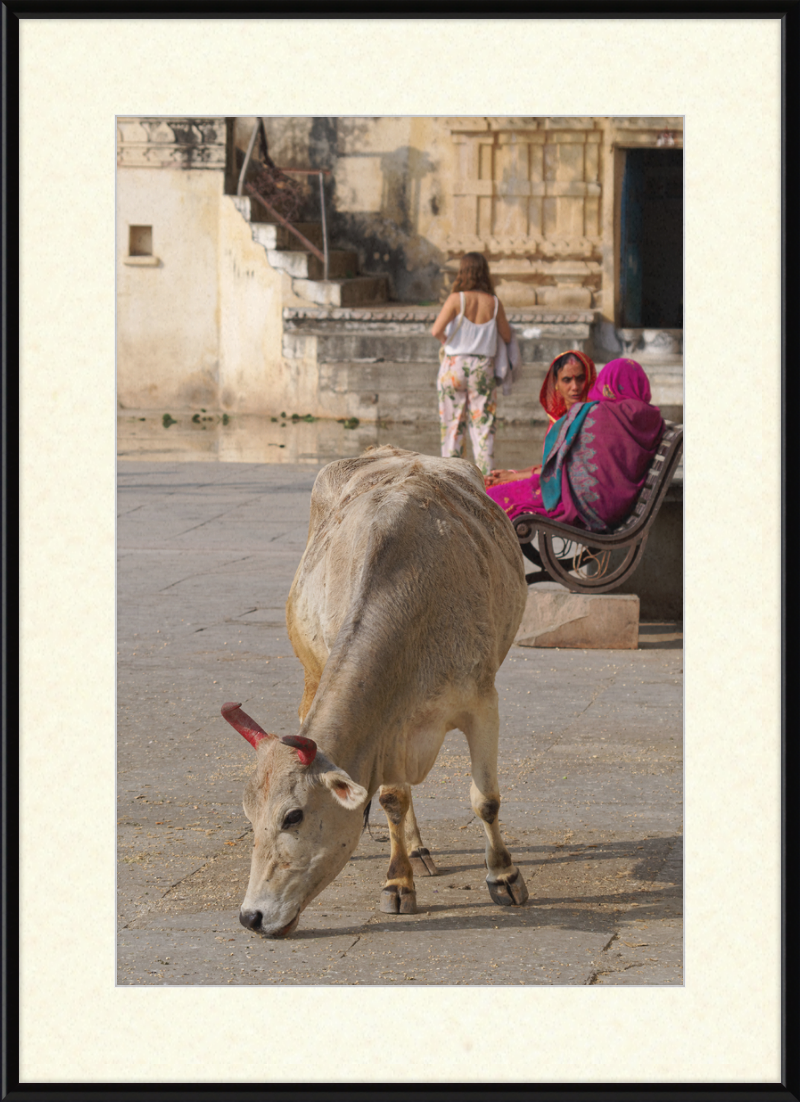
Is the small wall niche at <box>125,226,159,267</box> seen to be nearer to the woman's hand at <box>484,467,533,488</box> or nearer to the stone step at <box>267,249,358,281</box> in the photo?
the stone step at <box>267,249,358,281</box>

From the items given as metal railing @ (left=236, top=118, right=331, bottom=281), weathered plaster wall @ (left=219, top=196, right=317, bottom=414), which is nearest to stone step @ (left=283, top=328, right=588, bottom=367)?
weathered plaster wall @ (left=219, top=196, right=317, bottom=414)

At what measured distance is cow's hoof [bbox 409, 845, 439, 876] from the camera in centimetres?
514

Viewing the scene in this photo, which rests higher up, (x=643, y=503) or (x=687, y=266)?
(x=687, y=266)

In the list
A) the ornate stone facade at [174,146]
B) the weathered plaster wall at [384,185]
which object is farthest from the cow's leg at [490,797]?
the weathered plaster wall at [384,185]

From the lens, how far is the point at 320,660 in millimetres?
4910

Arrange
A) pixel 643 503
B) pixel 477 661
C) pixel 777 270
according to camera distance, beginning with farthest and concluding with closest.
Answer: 1. pixel 643 503
2. pixel 477 661
3. pixel 777 270

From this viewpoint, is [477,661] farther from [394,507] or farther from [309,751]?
[309,751]

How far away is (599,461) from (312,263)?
12.9 m

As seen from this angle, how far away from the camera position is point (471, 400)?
491 inches

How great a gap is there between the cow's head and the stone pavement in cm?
60

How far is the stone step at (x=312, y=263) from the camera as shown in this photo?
2008 centimetres

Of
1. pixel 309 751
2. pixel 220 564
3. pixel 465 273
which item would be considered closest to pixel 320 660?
pixel 309 751

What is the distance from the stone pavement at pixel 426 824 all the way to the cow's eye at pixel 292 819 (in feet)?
2.32

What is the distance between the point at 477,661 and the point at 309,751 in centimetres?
110
